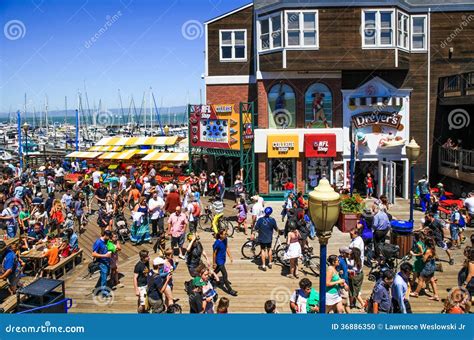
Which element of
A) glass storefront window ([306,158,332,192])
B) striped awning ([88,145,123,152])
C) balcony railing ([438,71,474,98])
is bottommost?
glass storefront window ([306,158,332,192])

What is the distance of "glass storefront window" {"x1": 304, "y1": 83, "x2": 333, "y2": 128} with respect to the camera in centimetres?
2502

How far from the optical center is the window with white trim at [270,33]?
24.1 m

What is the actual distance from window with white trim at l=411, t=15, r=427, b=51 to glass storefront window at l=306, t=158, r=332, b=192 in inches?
301

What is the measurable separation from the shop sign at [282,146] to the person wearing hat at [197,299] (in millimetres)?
15047

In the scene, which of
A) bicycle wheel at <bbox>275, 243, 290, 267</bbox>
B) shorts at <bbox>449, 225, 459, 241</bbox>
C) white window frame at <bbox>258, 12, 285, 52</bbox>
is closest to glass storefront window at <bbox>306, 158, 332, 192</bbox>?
white window frame at <bbox>258, 12, 285, 52</bbox>

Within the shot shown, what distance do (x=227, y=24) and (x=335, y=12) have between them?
635 centimetres

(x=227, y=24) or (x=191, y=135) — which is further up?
(x=227, y=24)

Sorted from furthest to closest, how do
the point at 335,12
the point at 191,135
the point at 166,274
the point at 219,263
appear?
1. the point at 191,135
2. the point at 335,12
3. the point at 219,263
4. the point at 166,274

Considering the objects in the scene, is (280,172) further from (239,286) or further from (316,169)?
(239,286)

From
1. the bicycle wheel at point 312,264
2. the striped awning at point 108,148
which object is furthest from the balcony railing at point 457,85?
the striped awning at point 108,148

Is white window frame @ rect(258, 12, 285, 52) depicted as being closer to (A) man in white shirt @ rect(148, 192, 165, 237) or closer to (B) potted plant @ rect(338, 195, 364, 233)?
(B) potted plant @ rect(338, 195, 364, 233)
